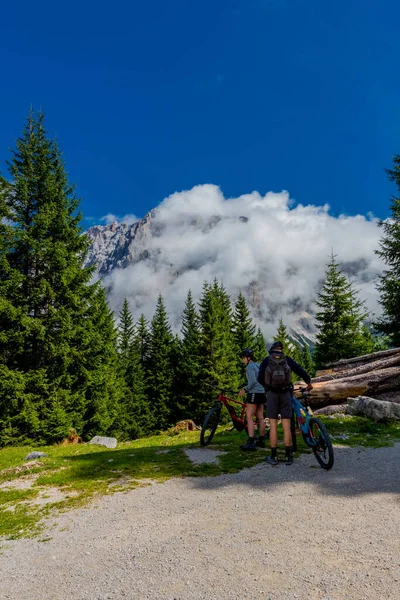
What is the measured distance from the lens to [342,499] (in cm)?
571

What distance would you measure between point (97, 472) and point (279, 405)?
4.61 metres

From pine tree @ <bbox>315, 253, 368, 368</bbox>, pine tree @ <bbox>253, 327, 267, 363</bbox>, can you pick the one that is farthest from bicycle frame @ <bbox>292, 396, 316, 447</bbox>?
pine tree @ <bbox>253, 327, 267, 363</bbox>

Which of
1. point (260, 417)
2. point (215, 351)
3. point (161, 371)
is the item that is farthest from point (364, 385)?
point (161, 371)

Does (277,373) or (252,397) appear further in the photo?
(252,397)

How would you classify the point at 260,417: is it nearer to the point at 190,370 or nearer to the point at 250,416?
the point at 250,416

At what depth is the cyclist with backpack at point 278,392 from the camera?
7.67 metres

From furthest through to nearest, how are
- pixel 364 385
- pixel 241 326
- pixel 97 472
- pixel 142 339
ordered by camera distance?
pixel 142 339 → pixel 241 326 → pixel 364 385 → pixel 97 472

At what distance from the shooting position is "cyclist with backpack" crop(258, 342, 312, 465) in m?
7.67

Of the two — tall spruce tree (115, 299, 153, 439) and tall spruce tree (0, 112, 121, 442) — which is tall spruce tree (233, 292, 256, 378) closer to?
tall spruce tree (115, 299, 153, 439)

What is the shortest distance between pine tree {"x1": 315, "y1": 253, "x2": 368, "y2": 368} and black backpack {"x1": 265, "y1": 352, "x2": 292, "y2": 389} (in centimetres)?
2849

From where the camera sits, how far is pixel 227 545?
448cm

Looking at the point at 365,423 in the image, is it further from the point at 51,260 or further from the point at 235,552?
the point at 51,260

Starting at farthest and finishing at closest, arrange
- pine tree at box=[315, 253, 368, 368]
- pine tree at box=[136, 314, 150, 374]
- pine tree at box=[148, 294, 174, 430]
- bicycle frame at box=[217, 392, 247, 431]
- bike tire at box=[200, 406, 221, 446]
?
pine tree at box=[136, 314, 150, 374]
pine tree at box=[148, 294, 174, 430]
pine tree at box=[315, 253, 368, 368]
bicycle frame at box=[217, 392, 247, 431]
bike tire at box=[200, 406, 221, 446]

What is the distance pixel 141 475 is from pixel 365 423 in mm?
7995
